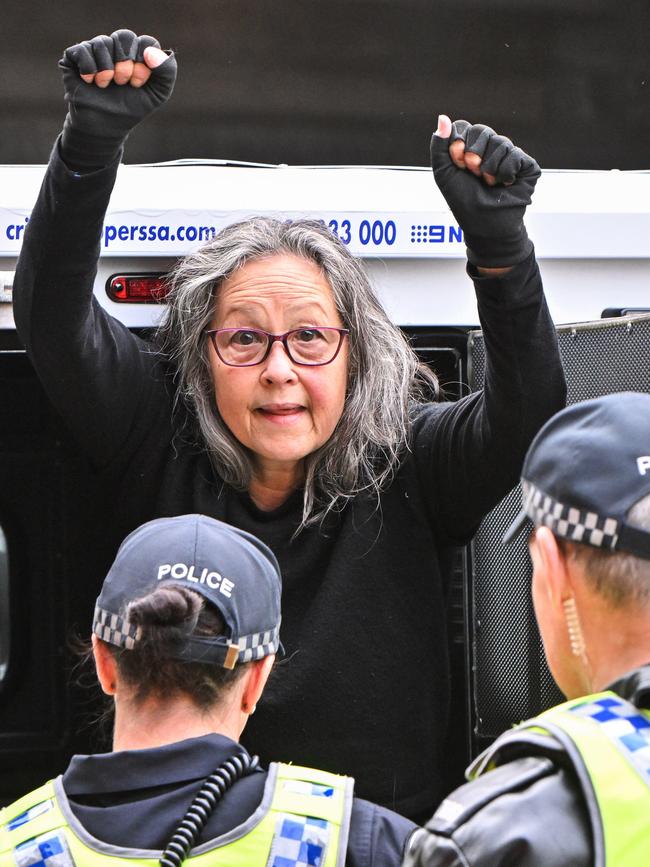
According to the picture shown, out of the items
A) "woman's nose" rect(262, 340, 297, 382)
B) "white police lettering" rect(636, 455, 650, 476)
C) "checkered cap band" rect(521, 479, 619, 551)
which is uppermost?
"woman's nose" rect(262, 340, 297, 382)

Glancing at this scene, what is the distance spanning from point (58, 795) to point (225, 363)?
3.25 feet

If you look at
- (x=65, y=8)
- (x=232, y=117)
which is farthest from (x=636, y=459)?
(x=65, y=8)

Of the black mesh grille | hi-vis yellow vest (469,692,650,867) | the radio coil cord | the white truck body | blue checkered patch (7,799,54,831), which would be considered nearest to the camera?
hi-vis yellow vest (469,692,650,867)

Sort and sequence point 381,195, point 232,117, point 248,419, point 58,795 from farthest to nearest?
point 232,117 → point 381,195 → point 248,419 → point 58,795

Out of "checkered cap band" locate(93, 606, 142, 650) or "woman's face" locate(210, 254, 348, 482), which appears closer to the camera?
"checkered cap band" locate(93, 606, 142, 650)

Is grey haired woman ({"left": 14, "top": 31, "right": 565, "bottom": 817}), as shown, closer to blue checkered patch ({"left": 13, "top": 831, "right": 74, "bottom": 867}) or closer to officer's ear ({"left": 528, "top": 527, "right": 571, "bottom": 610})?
blue checkered patch ({"left": 13, "top": 831, "right": 74, "bottom": 867})

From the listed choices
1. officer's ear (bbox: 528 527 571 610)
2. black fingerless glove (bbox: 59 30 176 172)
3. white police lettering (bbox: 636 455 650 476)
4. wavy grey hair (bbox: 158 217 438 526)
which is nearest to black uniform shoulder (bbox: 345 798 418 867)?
officer's ear (bbox: 528 527 571 610)

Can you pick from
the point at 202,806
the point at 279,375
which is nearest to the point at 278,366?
the point at 279,375

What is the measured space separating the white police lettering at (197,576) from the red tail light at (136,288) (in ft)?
3.72

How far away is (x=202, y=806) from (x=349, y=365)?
1.11 meters

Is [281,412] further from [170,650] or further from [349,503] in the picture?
[170,650]

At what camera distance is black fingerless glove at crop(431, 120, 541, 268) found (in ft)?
6.79

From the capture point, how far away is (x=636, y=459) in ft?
4.25

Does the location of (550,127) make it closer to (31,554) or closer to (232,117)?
(232,117)
